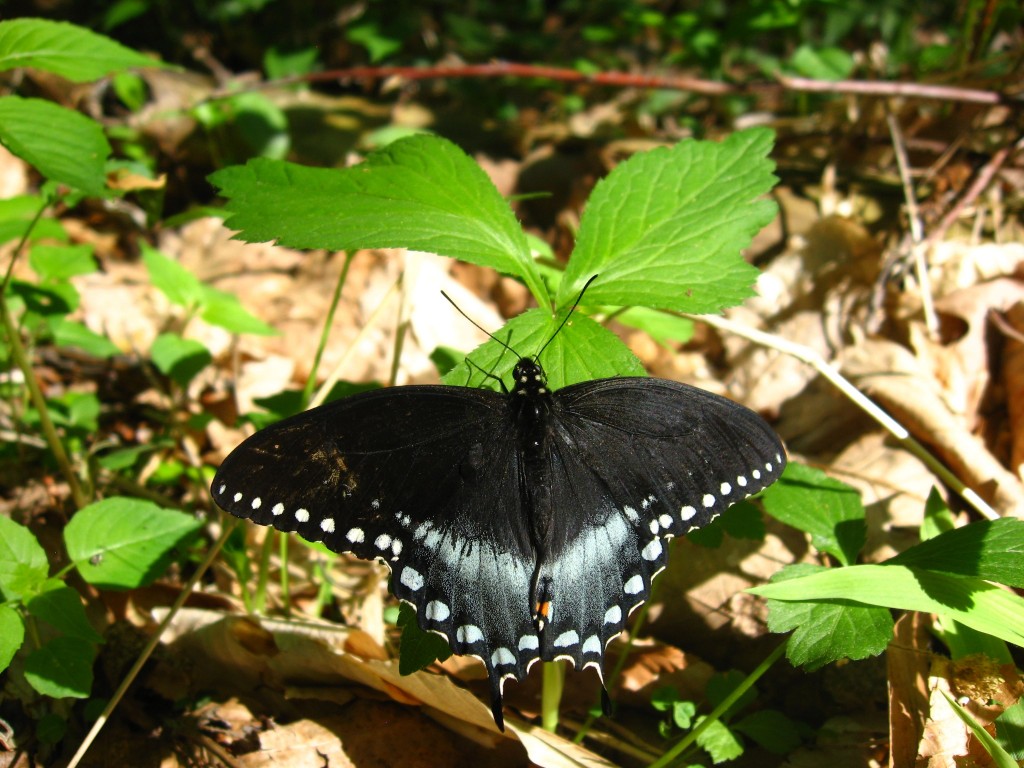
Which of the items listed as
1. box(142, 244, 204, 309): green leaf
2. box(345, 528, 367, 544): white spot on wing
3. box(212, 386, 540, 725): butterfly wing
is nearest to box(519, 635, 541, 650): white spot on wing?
box(212, 386, 540, 725): butterfly wing

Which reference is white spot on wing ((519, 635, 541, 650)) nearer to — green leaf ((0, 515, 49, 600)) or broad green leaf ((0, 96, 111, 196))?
green leaf ((0, 515, 49, 600))

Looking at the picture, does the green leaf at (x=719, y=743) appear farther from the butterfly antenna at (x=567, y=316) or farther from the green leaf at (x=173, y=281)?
the green leaf at (x=173, y=281)

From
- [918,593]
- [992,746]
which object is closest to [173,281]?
[918,593]

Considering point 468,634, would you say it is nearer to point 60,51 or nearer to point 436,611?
point 436,611

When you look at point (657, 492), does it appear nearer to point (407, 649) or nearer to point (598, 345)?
point (598, 345)

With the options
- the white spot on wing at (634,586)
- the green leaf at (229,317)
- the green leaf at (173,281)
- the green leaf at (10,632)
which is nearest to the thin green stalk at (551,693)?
the white spot on wing at (634,586)
